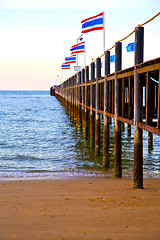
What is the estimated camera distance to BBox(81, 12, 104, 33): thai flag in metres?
16.8

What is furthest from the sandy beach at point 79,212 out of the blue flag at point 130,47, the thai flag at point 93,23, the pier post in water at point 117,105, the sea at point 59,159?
the thai flag at point 93,23

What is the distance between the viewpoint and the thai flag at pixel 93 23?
16.8 m

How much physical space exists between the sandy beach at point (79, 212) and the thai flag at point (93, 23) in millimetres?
10143

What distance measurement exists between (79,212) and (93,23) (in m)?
12.6

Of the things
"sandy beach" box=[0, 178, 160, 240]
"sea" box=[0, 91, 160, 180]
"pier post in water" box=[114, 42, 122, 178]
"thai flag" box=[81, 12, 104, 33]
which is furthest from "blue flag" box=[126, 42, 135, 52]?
"thai flag" box=[81, 12, 104, 33]

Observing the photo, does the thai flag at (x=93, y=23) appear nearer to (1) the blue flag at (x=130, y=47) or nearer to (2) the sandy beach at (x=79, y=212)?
(1) the blue flag at (x=130, y=47)

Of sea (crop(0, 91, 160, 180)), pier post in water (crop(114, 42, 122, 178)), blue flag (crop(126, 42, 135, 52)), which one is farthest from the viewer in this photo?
sea (crop(0, 91, 160, 180))

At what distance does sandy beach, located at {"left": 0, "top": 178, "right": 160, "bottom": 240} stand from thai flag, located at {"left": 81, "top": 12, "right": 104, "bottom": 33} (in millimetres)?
10143

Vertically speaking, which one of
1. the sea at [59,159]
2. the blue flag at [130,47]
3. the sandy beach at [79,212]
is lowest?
the sea at [59,159]

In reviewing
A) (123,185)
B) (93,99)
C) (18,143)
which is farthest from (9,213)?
(18,143)

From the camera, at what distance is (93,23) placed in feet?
55.9

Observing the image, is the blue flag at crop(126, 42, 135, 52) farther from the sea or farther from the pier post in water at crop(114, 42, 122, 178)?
the sea

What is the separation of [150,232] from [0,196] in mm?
3704

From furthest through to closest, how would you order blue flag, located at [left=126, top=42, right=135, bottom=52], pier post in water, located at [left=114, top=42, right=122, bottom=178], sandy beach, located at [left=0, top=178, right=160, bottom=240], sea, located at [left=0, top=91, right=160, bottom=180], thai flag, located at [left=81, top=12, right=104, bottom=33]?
thai flag, located at [left=81, top=12, right=104, bottom=33] → sea, located at [left=0, top=91, right=160, bottom=180] → pier post in water, located at [left=114, top=42, right=122, bottom=178] → blue flag, located at [left=126, top=42, right=135, bottom=52] → sandy beach, located at [left=0, top=178, right=160, bottom=240]
